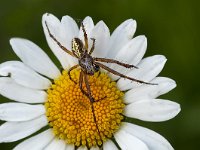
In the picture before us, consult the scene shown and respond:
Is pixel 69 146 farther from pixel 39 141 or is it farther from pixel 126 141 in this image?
pixel 126 141

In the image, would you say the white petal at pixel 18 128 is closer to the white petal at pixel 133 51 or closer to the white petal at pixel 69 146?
the white petal at pixel 69 146

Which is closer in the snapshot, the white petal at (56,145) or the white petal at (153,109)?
the white petal at (153,109)

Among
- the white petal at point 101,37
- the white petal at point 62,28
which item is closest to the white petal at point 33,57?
the white petal at point 62,28

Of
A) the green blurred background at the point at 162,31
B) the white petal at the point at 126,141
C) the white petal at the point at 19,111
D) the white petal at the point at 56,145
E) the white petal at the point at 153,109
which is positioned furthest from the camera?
the green blurred background at the point at 162,31

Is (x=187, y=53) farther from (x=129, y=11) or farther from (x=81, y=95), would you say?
(x=81, y=95)

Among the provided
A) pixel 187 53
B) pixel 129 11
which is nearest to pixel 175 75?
pixel 187 53

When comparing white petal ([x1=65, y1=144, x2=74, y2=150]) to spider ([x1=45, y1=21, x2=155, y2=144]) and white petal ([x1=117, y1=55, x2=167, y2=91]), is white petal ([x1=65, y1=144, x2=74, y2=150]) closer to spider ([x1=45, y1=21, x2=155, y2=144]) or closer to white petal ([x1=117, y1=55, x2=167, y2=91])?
spider ([x1=45, y1=21, x2=155, y2=144])

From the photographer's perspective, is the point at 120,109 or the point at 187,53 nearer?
the point at 120,109
